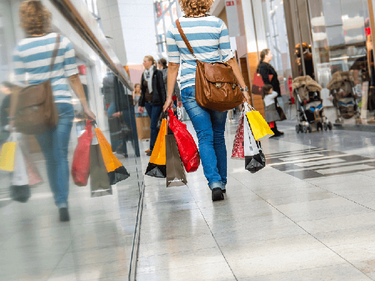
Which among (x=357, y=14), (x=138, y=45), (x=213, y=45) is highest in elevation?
(x=138, y=45)

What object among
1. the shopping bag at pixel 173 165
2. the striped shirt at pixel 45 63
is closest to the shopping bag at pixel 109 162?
the striped shirt at pixel 45 63

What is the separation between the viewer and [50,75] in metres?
0.85

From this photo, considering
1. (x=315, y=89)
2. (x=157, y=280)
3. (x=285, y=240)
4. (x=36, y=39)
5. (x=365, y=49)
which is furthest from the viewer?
(x=315, y=89)

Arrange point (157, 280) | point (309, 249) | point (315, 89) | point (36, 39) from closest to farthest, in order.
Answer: point (36, 39)
point (157, 280)
point (309, 249)
point (315, 89)

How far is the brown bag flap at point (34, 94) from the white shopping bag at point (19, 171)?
0.07 meters

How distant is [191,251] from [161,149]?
1.61 metres

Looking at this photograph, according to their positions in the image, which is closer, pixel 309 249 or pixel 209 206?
pixel 309 249

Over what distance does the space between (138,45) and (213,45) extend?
67.4 ft

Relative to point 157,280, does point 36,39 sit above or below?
above

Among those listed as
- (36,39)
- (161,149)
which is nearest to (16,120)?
(36,39)

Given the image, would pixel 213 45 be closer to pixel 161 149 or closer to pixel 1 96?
pixel 161 149

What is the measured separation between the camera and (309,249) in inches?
89.0

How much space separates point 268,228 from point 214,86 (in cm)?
140

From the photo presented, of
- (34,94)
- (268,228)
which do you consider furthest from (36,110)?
(268,228)
